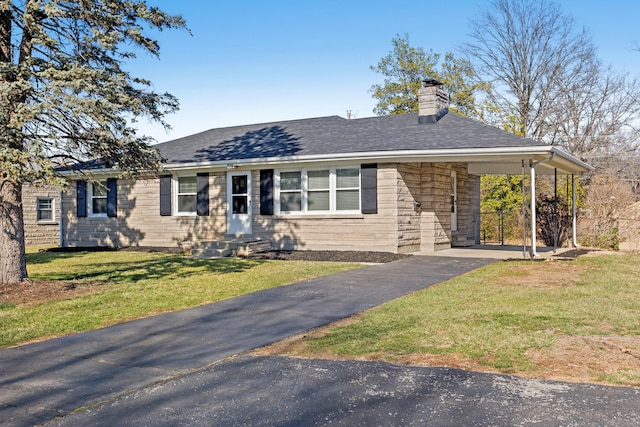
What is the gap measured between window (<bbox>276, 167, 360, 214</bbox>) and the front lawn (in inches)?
260

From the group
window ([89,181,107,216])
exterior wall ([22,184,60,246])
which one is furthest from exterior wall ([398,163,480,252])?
exterior wall ([22,184,60,246])

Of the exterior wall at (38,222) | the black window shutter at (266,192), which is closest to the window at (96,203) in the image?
the exterior wall at (38,222)

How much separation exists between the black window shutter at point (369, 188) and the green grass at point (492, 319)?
5.19 metres

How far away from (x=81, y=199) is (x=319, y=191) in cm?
1042

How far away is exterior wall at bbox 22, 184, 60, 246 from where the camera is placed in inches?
996

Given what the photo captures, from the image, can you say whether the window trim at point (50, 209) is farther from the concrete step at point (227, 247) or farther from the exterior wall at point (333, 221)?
the concrete step at point (227, 247)

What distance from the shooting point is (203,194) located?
1892 centimetres

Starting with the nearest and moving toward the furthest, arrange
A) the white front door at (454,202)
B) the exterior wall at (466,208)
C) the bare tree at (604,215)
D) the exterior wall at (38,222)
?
the white front door at (454,202) < the exterior wall at (466,208) < the bare tree at (604,215) < the exterior wall at (38,222)

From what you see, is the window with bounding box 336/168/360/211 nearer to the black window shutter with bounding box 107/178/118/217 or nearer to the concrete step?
the concrete step

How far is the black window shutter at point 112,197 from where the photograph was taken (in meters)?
20.9

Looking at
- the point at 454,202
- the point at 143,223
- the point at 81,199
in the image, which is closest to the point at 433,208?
the point at 454,202

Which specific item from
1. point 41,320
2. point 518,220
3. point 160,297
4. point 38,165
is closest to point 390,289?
point 160,297

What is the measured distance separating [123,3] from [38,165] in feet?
11.6

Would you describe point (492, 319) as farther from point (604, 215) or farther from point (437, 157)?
point (604, 215)
